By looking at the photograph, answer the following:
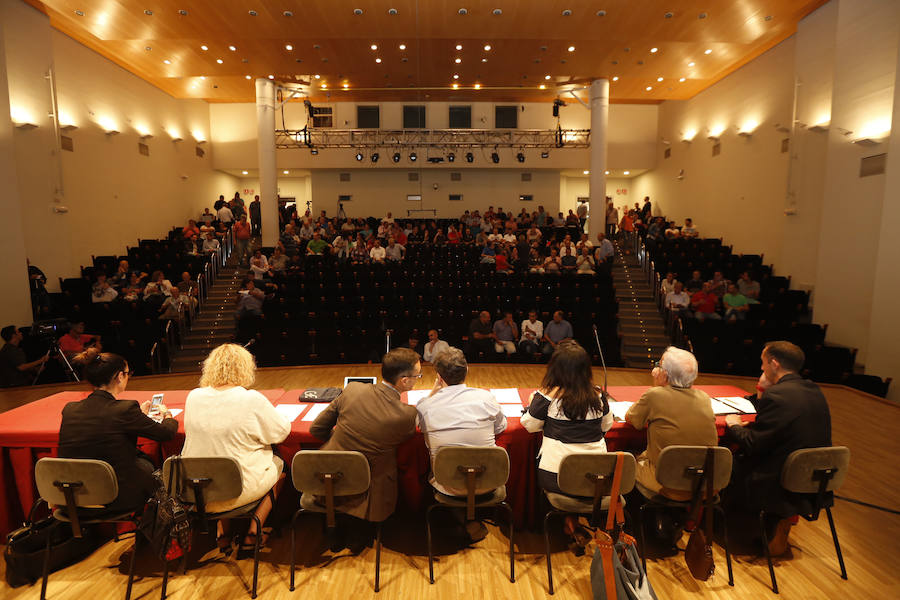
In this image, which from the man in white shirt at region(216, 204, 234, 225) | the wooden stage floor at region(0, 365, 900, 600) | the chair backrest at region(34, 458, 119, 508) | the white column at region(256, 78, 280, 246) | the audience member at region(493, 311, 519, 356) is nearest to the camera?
the chair backrest at region(34, 458, 119, 508)

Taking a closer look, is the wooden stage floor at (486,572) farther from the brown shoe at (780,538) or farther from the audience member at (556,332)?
the audience member at (556,332)

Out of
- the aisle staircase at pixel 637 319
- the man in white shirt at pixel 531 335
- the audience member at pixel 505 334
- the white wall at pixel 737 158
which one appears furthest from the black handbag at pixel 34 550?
the white wall at pixel 737 158

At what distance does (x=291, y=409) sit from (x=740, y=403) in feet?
10.2

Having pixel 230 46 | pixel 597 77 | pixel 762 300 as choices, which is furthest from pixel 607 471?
pixel 597 77

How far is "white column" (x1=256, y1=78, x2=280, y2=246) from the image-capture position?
1232 cm

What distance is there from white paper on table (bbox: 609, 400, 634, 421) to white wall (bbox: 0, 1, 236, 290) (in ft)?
34.2

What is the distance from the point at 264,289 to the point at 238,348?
700 cm

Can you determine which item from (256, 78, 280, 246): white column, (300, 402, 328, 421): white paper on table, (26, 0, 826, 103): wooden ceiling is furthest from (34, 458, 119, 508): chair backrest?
(256, 78, 280, 246): white column

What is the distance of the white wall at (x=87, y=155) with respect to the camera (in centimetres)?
866

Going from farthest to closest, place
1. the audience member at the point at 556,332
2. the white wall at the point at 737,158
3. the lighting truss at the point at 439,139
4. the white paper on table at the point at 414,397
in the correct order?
the lighting truss at the point at 439,139, the white wall at the point at 737,158, the audience member at the point at 556,332, the white paper on table at the point at 414,397

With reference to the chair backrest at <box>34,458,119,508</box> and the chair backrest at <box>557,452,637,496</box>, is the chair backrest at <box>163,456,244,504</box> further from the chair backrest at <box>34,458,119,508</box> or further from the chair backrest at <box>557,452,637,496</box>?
the chair backrest at <box>557,452,637,496</box>

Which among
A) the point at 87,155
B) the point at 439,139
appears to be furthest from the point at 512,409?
the point at 439,139

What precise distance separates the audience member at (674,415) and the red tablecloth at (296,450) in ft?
0.98

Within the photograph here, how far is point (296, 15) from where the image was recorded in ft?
28.5
